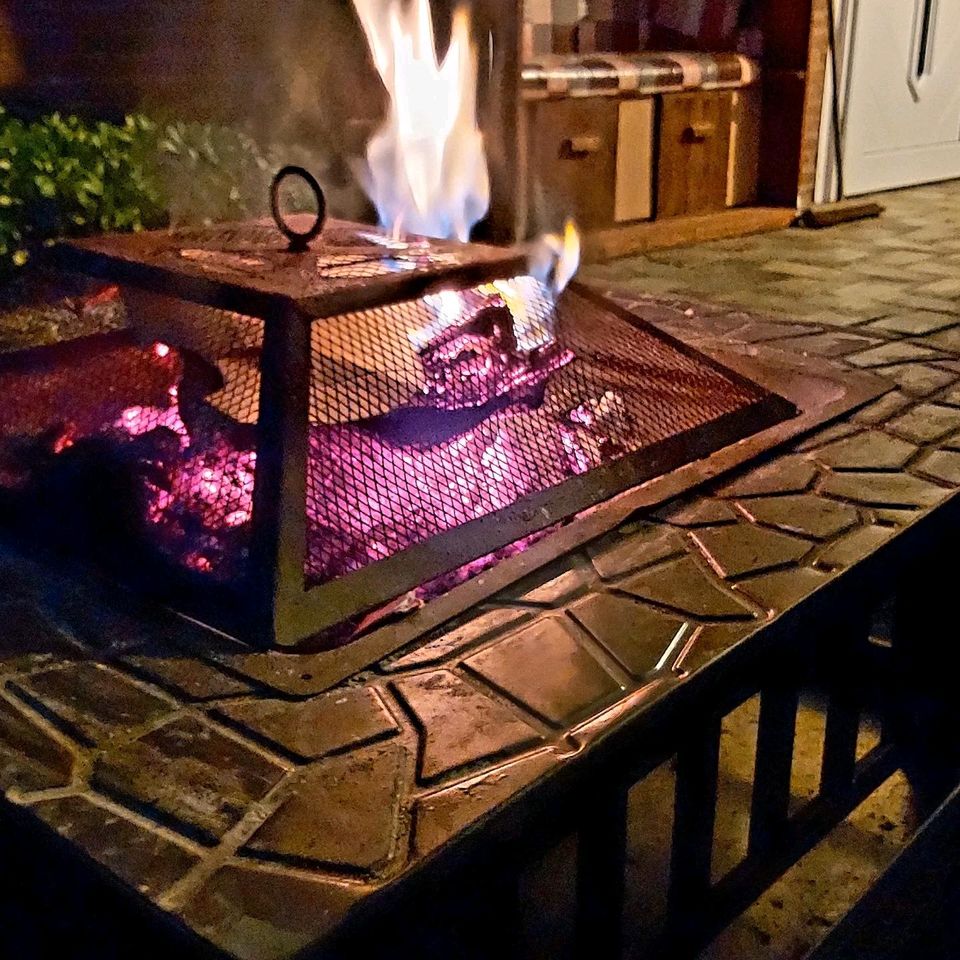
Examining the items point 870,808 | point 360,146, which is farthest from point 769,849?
point 360,146

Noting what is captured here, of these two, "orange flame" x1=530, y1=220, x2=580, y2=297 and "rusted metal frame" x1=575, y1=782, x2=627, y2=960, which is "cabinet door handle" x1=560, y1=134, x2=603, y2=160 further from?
"rusted metal frame" x1=575, y1=782, x2=627, y2=960

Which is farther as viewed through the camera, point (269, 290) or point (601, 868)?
point (269, 290)

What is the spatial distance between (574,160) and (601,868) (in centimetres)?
Answer: 286

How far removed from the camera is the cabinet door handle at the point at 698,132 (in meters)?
3.86

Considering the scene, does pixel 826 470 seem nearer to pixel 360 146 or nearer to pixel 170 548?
pixel 170 548

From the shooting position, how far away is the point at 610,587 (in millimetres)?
1312

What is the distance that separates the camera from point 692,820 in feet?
3.59

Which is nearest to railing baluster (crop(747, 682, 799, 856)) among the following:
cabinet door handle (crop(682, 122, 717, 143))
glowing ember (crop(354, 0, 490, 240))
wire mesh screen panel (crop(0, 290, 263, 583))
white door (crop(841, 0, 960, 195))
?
wire mesh screen panel (crop(0, 290, 263, 583))

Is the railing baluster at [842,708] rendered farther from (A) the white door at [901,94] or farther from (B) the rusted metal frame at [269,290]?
(A) the white door at [901,94]

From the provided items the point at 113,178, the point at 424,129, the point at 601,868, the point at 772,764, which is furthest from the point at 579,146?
the point at 601,868

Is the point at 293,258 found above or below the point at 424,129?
below

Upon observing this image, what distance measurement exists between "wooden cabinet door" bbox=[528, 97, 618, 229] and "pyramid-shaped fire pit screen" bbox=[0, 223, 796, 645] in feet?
4.80

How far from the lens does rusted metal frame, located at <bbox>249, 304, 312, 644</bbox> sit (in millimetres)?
1179

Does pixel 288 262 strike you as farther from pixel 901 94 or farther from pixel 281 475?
pixel 901 94
